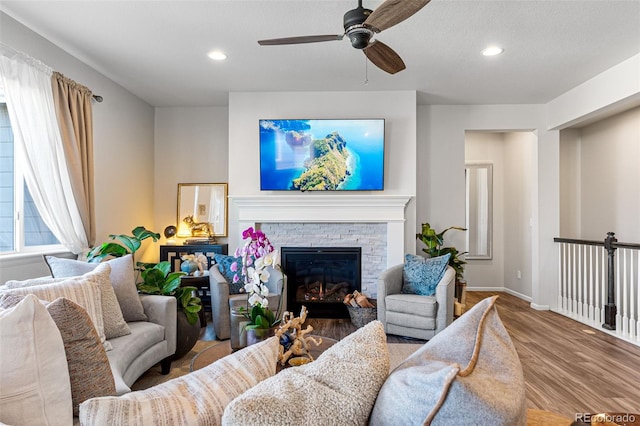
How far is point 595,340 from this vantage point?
11.9 feet

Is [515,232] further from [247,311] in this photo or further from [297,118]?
[247,311]

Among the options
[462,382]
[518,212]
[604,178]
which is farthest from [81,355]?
[518,212]

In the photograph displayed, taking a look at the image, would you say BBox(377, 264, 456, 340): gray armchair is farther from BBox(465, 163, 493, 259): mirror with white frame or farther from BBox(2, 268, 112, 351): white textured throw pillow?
BBox(465, 163, 493, 259): mirror with white frame

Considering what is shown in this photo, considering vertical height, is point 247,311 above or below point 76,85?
below

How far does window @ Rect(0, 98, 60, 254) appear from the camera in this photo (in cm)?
286

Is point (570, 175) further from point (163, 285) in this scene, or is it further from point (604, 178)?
point (163, 285)

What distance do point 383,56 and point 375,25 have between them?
20.3 inches

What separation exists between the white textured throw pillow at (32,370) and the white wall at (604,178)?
5506 mm

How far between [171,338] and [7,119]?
211 centimetres

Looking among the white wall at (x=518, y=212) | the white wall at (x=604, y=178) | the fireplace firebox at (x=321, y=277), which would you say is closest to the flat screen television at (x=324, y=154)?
the fireplace firebox at (x=321, y=277)

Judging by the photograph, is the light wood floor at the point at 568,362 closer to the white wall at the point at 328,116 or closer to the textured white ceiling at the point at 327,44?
the white wall at the point at 328,116

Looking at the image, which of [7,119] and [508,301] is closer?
[7,119]

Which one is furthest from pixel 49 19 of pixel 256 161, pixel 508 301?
pixel 508 301

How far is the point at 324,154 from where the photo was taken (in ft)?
14.4
